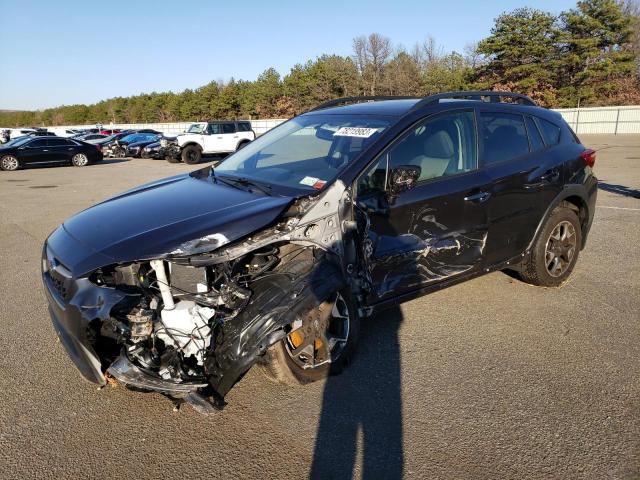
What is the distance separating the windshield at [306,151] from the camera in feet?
11.4

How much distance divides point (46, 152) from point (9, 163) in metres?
1.50

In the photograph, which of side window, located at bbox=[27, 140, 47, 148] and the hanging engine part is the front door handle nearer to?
the hanging engine part

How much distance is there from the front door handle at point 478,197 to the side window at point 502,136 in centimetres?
29

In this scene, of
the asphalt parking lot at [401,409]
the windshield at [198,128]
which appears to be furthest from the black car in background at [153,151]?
the asphalt parking lot at [401,409]

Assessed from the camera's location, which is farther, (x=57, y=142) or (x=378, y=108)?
(x=57, y=142)

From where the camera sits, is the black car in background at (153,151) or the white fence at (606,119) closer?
the black car in background at (153,151)

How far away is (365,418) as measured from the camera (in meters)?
2.83

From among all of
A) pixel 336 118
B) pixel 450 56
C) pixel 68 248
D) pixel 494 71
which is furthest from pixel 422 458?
pixel 450 56

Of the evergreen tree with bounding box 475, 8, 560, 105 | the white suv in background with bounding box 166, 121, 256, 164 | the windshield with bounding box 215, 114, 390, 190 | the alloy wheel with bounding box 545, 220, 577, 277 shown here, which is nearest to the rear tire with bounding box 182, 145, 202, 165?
the white suv in background with bounding box 166, 121, 256, 164

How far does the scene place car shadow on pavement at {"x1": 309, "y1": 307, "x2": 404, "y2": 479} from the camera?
2.47m

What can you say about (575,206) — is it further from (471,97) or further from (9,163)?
(9,163)

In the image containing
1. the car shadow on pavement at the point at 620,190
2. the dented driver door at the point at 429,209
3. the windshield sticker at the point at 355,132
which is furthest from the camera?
the car shadow on pavement at the point at 620,190

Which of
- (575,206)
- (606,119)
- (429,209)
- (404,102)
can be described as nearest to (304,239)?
(429,209)

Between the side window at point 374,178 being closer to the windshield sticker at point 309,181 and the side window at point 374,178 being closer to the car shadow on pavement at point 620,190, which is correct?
the windshield sticker at point 309,181
